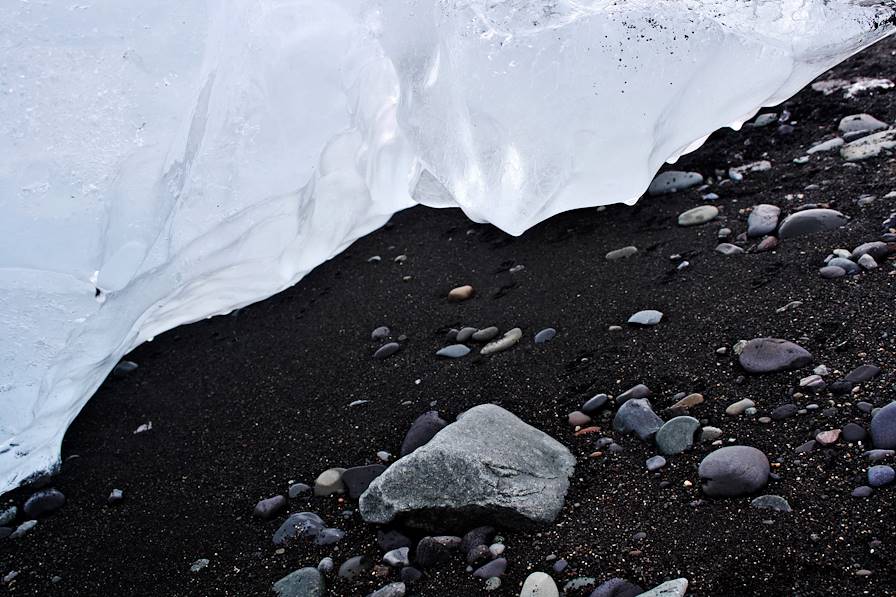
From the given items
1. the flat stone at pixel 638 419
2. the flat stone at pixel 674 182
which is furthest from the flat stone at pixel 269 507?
the flat stone at pixel 674 182

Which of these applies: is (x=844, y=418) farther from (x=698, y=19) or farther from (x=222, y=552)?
(x=222, y=552)

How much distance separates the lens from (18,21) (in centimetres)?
232

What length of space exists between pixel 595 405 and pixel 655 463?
0.99 feet

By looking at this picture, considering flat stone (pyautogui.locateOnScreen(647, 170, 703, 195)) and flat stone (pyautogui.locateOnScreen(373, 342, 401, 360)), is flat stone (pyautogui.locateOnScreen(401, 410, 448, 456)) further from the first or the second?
flat stone (pyautogui.locateOnScreen(647, 170, 703, 195))

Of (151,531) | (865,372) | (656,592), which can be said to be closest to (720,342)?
(865,372)

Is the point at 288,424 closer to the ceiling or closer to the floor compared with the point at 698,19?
closer to the floor

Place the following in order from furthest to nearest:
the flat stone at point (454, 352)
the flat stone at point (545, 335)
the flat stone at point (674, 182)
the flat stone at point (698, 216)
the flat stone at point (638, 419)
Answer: the flat stone at point (674, 182)
the flat stone at point (698, 216)
the flat stone at point (454, 352)
the flat stone at point (545, 335)
the flat stone at point (638, 419)

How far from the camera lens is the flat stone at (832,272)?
2.42 meters

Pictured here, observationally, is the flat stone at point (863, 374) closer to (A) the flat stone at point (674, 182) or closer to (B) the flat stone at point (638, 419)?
(B) the flat stone at point (638, 419)

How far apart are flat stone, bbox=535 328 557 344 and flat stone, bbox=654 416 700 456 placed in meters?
0.62

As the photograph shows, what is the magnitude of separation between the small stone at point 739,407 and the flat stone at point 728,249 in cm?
80

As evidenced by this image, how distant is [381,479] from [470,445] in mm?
233

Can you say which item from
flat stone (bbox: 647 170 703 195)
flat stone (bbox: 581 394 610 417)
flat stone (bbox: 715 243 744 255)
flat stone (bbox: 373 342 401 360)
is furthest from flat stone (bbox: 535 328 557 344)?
flat stone (bbox: 647 170 703 195)

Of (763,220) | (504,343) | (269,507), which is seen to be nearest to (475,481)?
(269,507)
